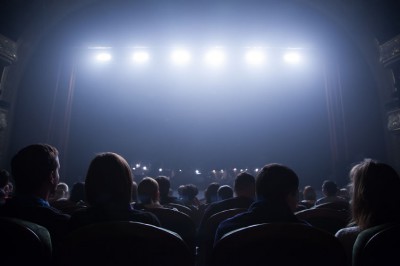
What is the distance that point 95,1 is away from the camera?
1189cm

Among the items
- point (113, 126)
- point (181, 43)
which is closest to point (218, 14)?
point (181, 43)

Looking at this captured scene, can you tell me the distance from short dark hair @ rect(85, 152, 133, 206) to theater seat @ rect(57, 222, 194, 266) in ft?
1.82

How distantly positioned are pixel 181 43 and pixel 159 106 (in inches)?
142

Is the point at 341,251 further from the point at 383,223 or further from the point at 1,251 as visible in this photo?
the point at 1,251

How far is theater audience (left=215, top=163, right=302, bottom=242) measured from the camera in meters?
1.83

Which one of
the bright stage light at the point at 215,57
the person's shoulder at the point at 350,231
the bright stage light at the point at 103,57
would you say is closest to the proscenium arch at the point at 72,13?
the bright stage light at the point at 103,57

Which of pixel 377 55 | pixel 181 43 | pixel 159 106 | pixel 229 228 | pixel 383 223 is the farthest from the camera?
pixel 159 106

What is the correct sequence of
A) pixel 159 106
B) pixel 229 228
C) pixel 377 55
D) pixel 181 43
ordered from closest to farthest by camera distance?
pixel 229 228, pixel 377 55, pixel 181 43, pixel 159 106

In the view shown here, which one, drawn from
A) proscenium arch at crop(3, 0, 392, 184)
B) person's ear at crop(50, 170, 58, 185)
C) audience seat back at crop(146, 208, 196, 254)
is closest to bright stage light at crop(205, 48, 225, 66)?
proscenium arch at crop(3, 0, 392, 184)

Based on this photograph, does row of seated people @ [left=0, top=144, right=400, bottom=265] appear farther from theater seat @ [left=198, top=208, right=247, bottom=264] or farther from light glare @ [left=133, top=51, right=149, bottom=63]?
light glare @ [left=133, top=51, right=149, bottom=63]

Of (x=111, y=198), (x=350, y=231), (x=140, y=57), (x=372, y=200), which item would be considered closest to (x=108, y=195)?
(x=111, y=198)

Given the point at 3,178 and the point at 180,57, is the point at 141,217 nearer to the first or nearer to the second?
the point at 3,178

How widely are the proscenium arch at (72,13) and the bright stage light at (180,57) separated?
3.43m

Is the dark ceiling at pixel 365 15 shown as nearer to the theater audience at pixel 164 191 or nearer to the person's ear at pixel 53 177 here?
the theater audience at pixel 164 191
